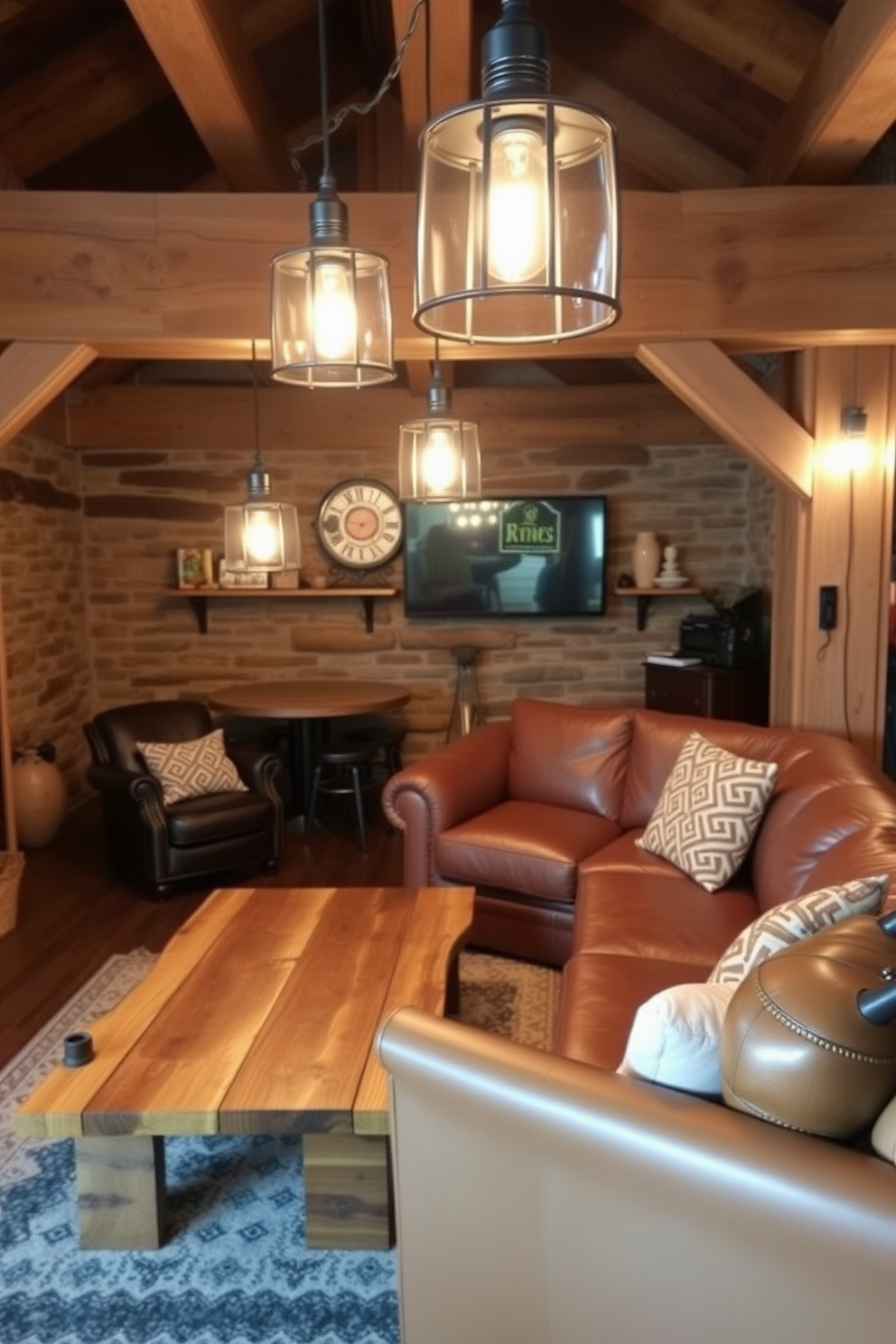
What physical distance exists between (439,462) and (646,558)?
9.80ft

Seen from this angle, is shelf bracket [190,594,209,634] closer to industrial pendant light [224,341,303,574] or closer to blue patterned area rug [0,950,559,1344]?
industrial pendant light [224,341,303,574]

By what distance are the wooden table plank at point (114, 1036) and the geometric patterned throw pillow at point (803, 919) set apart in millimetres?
1238

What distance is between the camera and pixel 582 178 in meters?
1.03

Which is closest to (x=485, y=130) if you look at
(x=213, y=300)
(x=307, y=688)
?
(x=213, y=300)

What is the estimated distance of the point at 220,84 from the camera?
2.69 meters

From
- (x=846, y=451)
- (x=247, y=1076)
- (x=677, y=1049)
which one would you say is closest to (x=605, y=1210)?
(x=677, y=1049)

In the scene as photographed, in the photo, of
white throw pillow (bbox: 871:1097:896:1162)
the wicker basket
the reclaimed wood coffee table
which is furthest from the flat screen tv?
white throw pillow (bbox: 871:1097:896:1162)

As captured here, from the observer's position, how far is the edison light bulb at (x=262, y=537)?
2.88 m

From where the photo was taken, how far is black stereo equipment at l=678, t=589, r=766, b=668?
15.4 ft

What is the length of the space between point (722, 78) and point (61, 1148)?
165 inches

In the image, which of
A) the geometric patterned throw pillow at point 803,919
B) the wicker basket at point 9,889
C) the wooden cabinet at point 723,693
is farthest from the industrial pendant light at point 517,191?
the wooden cabinet at point 723,693

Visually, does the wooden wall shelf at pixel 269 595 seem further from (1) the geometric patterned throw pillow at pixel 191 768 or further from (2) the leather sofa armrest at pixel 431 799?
(2) the leather sofa armrest at pixel 431 799

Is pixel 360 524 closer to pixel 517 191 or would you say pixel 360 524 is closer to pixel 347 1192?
pixel 347 1192

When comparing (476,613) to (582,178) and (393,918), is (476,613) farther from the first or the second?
(582,178)
